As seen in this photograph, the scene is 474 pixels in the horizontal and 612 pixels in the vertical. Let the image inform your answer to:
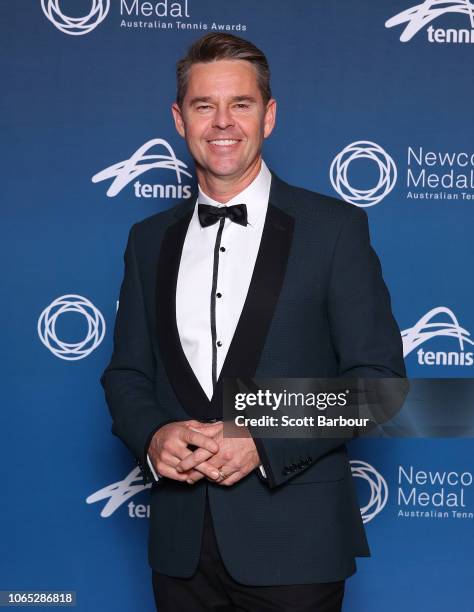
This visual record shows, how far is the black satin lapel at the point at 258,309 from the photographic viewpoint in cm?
192

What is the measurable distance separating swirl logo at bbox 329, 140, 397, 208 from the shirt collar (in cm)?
127

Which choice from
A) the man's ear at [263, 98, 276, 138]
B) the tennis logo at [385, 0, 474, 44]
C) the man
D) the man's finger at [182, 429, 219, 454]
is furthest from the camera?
the tennis logo at [385, 0, 474, 44]

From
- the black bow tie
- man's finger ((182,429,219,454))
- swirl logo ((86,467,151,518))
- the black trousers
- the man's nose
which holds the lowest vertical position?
the black trousers

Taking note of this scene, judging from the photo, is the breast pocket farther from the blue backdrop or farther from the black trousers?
the blue backdrop


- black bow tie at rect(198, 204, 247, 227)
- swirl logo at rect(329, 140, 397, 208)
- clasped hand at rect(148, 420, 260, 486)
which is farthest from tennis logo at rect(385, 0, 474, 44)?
clasped hand at rect(148, 420, 260, 486)

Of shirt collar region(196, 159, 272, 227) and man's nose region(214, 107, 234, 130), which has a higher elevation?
man's nose region(214, 107, 234, 130)

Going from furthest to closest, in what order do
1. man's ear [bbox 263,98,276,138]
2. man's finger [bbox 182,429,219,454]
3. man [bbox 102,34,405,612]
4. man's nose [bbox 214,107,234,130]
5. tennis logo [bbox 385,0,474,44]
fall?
tennis logo [bbox 385,0,474,44], man's ear [bbox 263,98,276,138], man's nose [bbox 214,107,234,130], man [bbox 102,34,405,612], man's finger [bbox 182,429,219,454]

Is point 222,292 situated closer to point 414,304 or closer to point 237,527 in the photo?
point 237,527

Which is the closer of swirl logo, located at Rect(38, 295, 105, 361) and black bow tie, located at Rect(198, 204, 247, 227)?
black bow tie, located at Rect(198, 204, 247, 227)

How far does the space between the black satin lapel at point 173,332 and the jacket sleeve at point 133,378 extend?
63 mm

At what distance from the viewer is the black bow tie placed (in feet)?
6.82

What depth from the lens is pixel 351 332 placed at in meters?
1.91

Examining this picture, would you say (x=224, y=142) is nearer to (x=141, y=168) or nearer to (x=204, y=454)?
(x=204, y=454)

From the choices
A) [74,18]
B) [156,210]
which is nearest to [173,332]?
[156,210]
